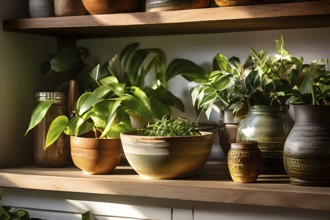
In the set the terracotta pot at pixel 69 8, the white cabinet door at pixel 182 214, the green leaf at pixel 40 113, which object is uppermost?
the terracotta pot at pixel 69 8

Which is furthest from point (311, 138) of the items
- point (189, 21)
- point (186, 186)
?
point (189, 21)

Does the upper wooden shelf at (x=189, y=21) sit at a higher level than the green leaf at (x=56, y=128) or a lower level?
higher

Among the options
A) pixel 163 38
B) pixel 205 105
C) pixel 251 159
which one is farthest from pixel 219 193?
pixel 163 38

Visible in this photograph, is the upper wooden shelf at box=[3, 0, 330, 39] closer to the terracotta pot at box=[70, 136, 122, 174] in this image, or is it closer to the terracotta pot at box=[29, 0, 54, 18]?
the terracotta pot at box=[29, 0, 54, 18]

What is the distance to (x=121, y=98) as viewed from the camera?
1793 millimetres

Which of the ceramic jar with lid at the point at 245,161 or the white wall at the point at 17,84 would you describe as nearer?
the ceramic jar with lid at the point at 245,161

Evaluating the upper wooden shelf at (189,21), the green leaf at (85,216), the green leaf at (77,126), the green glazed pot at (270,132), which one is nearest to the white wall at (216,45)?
the upper wooden shelf at (189,21)

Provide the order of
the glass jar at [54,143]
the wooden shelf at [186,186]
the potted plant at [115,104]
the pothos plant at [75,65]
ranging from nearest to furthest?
1. the wooden shelf at [186,186]
2. the potted plant at [115,104]
3. the glass jar at [54,143]
4. the pothos plant at [75,65]

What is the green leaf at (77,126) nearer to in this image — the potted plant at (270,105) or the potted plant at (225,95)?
the potted plant at (225,95)

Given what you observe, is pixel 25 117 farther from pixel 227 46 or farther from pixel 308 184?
pixel 308 184

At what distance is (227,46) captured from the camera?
2012 millimetres

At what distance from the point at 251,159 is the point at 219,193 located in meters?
0.12

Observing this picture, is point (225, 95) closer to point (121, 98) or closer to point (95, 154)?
point (121, 98)

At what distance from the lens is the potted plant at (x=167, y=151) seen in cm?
164
